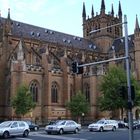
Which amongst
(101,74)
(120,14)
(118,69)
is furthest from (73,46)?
(120,14)

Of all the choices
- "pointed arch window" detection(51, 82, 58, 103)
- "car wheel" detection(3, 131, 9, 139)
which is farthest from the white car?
"pointed arch window" detection(51, 82, 58, 103)

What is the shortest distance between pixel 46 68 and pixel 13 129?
32.1 metres

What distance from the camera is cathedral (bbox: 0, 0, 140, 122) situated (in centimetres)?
6272

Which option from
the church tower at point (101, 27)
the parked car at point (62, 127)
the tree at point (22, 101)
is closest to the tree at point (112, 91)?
the tree at point (22, 101)

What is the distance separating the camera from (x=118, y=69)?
216 ft

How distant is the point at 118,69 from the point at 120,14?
3762 centimetres

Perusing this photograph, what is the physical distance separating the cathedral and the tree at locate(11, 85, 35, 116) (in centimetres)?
336

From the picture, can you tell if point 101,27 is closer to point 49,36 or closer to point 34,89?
point 49,36

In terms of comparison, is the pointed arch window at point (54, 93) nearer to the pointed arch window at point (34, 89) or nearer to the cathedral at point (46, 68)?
the cathedral at point (46, 68)

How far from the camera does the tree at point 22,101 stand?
55.8 meters

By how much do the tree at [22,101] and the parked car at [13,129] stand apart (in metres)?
20.8

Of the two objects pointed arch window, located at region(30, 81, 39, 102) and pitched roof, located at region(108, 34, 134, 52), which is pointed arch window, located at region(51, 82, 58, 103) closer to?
pointed arch window, located at region(30, 81, 39, 102)

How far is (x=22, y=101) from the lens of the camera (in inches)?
2196

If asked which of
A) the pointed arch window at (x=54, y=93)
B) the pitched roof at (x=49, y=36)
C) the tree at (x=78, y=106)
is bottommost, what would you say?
the tree at (x=78, y=106)
